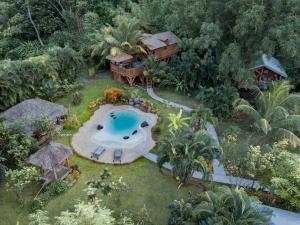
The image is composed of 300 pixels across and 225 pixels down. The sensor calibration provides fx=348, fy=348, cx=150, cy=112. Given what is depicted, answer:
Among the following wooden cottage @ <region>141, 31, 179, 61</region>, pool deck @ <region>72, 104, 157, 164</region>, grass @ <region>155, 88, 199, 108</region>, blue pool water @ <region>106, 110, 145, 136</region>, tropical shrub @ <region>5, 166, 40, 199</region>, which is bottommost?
blue pool water @ <region>106, 110, 145, 136</region>

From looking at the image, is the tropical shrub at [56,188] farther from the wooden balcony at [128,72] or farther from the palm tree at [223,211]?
the wooden balcony at [128,72]

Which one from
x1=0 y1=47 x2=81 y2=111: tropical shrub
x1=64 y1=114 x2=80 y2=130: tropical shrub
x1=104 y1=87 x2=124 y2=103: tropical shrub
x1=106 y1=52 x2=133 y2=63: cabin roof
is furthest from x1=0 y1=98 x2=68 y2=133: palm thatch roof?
x1=106 y1=52 x2=133 y2=63: cabin roof

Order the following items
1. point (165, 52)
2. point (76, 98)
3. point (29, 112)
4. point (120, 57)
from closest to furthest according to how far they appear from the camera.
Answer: point (29, 112), point (76, 98), point (120, 57), point (165, 52)

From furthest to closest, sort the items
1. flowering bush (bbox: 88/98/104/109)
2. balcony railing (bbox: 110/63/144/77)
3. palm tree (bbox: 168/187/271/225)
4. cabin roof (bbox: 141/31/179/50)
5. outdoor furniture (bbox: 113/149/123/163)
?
cabin roof (bbox: 141/31/179/50), balcony railing (bbox: 110/63/144/77), flowering bush (bbox: 88/98/104/109), outdoor furniture (bbox: 113/149/123/163), palm tree (bbox: 168/187/271/225)

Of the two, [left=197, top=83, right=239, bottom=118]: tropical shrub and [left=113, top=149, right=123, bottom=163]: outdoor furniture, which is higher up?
[left=197, top=83, right=239, bottom=118]: tropical shrub

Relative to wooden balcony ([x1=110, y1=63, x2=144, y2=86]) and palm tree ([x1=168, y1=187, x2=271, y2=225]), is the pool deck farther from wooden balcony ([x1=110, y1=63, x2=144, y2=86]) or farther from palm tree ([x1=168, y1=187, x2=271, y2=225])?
palm tree ([x1=168, y1=187, x2=271, y2=225])

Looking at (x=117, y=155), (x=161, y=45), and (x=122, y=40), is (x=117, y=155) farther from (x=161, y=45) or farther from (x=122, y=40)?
(x=122, y=40)

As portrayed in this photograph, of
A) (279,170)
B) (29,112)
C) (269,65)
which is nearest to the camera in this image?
(279,170)

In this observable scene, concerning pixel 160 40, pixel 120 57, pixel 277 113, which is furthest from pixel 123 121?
pixel 277 113
